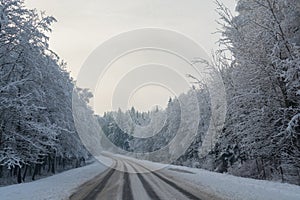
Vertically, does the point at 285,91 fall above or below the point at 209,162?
above

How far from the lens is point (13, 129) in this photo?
18312mm

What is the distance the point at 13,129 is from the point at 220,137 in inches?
766

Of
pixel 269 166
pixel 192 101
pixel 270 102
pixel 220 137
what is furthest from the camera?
pixel 192 101

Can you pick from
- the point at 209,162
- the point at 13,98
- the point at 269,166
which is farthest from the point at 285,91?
the point at 209,162

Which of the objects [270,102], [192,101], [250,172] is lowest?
[250,172]

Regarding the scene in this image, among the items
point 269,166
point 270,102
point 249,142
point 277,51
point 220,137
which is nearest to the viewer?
point 277,51

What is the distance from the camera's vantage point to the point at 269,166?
2200 cm

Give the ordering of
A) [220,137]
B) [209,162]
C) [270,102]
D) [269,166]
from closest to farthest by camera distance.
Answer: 1. [270,102]
2. [269,166]
3. [220,137]
4. [209,162]

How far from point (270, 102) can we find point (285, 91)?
93 cm

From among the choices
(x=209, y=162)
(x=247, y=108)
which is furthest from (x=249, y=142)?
(x=209, y=162)

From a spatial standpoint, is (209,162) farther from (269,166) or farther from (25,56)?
(25,56)

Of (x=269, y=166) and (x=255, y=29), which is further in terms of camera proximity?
(x=269, y=166)

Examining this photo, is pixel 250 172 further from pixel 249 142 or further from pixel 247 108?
pixel 247 108

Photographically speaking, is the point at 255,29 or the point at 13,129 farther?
the point at 13,129
